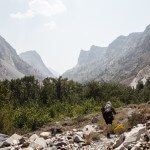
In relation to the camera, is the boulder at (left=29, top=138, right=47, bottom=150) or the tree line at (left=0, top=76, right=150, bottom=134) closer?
the boulder at (left=29, top=138, right=47, bottom=150)

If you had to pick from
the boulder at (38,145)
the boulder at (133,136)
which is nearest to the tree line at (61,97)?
the boulder at (38,145)

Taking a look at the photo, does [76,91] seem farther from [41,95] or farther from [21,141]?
[21,141]

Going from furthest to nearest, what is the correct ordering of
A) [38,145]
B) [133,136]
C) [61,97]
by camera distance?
1. [61,97]
2. [38,145]
3. [133,136]

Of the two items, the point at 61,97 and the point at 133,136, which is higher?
the point at 61,97

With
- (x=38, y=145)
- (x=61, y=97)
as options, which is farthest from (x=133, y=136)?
(x=61, y=97)

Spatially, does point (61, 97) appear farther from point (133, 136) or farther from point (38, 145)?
point (133, 136)

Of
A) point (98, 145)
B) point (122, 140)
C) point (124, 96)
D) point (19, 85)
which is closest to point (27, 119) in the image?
point (98, 145)

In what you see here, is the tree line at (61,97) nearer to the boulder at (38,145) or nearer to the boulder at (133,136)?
the boulder at (38,145)

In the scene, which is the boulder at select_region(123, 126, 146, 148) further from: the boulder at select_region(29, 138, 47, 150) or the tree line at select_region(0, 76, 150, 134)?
the tree line at select_region(0, 76, 150, 134)

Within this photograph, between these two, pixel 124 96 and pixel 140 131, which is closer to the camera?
pixel 140 131

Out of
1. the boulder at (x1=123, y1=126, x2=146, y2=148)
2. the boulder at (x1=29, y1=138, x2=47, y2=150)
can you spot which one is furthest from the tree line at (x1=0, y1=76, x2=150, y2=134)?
the boulder at (x1=123, y1=126, x2=146, y2=148)

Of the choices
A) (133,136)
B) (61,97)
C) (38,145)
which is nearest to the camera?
(133,136)

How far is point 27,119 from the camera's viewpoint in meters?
41.9

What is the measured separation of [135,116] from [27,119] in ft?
77.8
